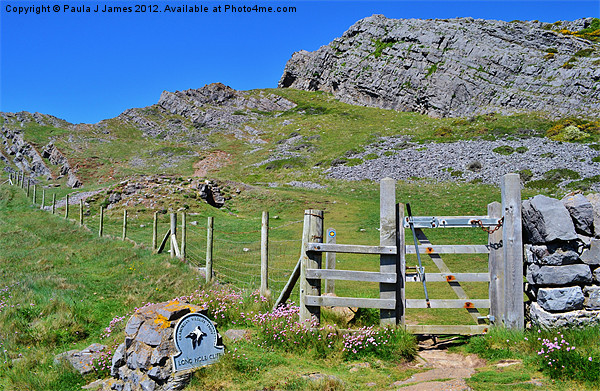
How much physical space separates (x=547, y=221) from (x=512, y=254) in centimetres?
94

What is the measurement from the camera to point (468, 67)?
106812mm

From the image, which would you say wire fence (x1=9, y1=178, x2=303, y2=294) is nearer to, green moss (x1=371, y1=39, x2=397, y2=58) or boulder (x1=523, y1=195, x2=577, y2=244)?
boulder (x1=523, y1=195, x2=577, y2=244)

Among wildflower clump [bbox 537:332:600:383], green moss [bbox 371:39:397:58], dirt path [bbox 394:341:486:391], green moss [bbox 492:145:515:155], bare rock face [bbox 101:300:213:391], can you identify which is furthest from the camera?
green moss [bbox 371:39:397:58]

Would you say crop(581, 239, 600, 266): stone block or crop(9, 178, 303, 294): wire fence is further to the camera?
crop(9, 178, 303, 294): wire fence

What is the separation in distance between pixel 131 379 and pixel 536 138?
60.8 metres

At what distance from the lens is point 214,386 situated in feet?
20.7

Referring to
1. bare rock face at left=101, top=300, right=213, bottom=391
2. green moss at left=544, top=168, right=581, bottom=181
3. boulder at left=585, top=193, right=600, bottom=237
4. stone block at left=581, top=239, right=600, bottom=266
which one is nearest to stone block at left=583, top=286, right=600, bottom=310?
stone block at left=581, top=239, right=600, bottom=266

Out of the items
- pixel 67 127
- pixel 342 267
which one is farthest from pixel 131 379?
pixel 67 127

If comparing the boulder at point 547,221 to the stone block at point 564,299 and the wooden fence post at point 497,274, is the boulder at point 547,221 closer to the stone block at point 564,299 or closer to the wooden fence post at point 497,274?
the wooden fence post at point 497,274

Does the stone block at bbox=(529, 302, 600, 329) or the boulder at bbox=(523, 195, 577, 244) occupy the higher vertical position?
the boulder at bbox=(523, 195, 577, 244)

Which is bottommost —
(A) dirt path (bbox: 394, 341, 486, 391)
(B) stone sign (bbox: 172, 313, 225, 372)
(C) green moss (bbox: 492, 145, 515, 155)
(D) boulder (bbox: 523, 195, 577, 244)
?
(A) dirt path (bbox: 394, 341, 486, 391)

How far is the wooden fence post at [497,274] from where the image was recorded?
8.00 metres

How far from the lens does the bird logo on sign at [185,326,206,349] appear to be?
6.57 metres

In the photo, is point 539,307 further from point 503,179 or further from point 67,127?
point 67,127
